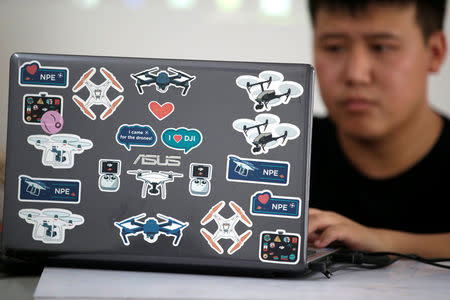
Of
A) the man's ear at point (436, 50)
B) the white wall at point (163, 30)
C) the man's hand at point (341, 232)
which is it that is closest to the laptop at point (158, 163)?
the man's hand at point (341, 232)

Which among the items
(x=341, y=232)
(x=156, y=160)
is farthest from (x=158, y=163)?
(x=341, y=232)

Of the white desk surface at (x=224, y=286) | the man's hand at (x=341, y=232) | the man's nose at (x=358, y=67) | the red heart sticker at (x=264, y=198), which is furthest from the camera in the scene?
the man's nose at (x=358, y=67)

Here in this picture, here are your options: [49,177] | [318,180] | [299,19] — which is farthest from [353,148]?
[49,177]

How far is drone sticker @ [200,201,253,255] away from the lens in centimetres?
83

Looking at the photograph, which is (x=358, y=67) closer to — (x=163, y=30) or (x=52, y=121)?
(x=163, y=30)

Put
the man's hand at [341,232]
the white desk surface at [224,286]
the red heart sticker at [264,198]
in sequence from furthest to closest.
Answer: the man's hand at [341,232]
the red heart sticker at [264,198]
the white desk surface at [224,286]

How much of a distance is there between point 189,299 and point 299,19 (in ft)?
3.75

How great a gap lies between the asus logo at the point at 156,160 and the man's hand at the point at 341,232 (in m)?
0.40

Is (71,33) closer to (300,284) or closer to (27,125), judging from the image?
(27,125)

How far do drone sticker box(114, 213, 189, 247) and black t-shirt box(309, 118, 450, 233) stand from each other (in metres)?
0.93

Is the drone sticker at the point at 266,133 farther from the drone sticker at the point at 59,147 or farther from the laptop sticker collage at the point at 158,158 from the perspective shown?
the drone sticker at the point at 59,147

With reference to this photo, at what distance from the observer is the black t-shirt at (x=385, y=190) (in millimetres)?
1644

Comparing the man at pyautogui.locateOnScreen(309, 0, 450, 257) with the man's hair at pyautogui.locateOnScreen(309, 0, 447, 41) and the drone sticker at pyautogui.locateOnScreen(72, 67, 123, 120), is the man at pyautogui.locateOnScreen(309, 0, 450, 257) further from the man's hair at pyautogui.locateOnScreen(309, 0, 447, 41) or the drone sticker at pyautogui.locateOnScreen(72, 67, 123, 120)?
the drone sticker at pyautogui.locateOnScreen(72, 67, 123, 120)

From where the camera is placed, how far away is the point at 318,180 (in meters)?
1.72
